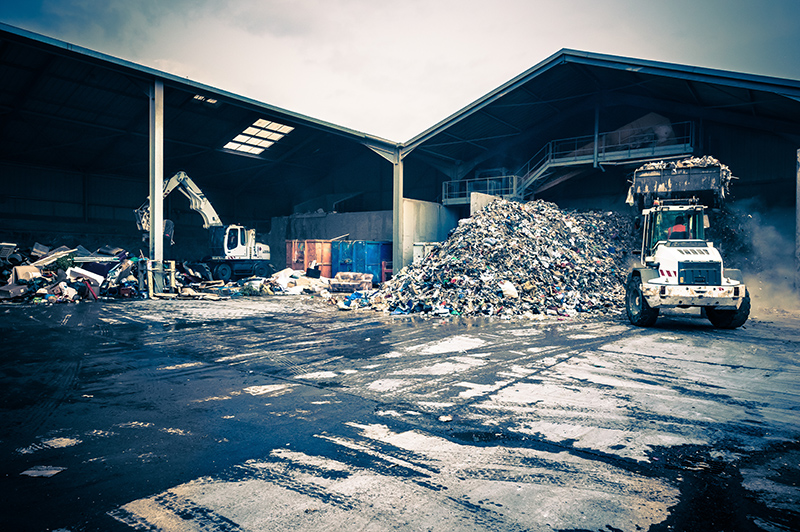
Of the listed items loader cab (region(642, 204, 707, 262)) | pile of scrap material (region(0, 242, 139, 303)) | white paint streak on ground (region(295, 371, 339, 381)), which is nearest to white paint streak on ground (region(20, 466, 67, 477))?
white paint streak on ground (region(295, 371, 339, 381))

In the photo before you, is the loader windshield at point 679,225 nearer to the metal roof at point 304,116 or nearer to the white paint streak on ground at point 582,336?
the white paint streak on ground at point 582,336

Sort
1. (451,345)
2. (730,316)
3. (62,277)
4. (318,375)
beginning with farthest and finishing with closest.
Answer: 1. (62,277)
2. (730,316)
3. (451,345)
4. (318,375)

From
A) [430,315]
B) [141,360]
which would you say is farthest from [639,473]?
[430,315]

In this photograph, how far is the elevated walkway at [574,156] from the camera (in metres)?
19.4

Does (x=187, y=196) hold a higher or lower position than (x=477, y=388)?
higher

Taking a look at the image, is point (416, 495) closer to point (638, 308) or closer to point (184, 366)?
point (184, 366)

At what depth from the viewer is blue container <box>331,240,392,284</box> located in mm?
20844

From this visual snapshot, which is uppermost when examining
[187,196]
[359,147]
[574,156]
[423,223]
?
[359,147]

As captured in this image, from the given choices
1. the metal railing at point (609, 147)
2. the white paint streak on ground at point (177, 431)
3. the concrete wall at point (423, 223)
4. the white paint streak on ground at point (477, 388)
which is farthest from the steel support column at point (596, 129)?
the white paint streak on ground at point (177, 431)

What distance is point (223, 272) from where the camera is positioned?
2092 centimetres

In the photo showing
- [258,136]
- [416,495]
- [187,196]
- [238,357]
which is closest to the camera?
[416,495]

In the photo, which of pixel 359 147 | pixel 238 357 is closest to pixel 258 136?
Result: pixel 359 147

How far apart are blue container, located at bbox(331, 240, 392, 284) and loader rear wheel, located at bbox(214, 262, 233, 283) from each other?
468 cm

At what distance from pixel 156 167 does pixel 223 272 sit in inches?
266
